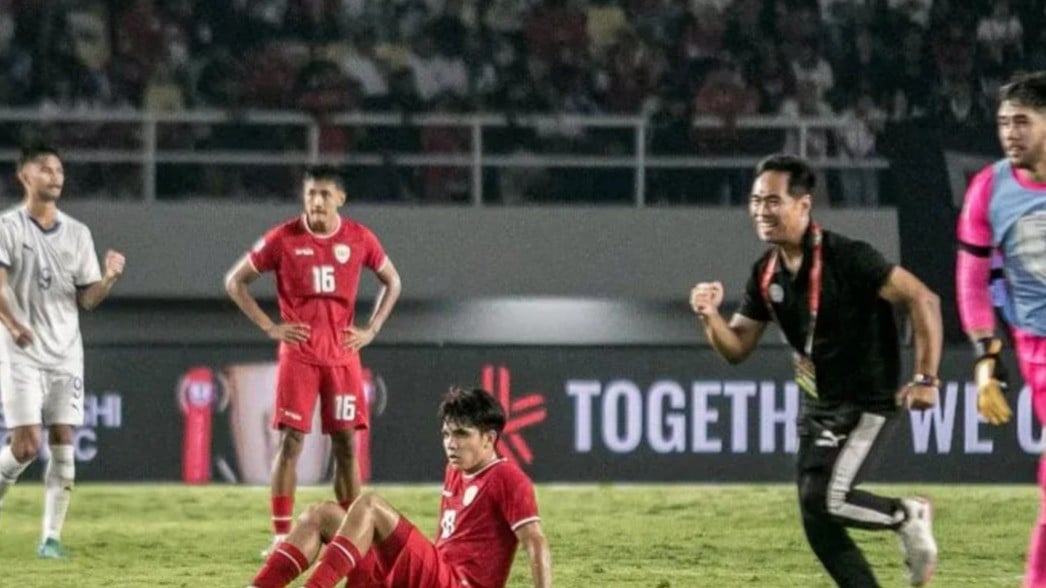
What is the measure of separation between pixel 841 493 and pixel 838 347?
501 mm

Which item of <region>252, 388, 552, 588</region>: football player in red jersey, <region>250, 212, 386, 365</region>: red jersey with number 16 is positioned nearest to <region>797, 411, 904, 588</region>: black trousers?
<region>252, 388, 552, 588</region>: football player in red jersey

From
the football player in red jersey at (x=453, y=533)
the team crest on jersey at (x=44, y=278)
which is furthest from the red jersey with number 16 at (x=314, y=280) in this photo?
the football player in red jersey at (x=453, y=533)

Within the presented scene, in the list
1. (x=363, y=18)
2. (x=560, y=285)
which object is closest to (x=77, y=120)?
(x=363, y=18)

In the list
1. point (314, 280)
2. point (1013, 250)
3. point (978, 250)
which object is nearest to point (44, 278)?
point (314, 280)

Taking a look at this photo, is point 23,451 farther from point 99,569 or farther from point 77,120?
point 77,120

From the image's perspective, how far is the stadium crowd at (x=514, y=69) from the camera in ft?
65.6

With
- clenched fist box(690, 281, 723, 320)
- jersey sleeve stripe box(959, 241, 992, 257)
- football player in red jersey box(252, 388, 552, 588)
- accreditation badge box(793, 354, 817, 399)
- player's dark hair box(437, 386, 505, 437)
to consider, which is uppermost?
jersey sleeve stripe box(959, 241, 992, 257)

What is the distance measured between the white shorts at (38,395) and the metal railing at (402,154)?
875 cm

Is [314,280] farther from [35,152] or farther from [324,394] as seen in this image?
[35,152]

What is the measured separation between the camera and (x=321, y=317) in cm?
1084

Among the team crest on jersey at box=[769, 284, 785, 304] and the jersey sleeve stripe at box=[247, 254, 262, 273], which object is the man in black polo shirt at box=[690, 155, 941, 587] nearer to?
the team crest on jersey at box=[769, 284, 785, 304]

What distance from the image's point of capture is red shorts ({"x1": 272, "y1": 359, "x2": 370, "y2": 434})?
1068 cm

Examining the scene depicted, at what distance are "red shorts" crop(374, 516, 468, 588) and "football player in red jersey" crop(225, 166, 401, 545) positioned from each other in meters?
3.46

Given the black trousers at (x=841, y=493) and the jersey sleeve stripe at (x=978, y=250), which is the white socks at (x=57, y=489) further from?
the jersey sleeve stripe at (x=978, y=250)
